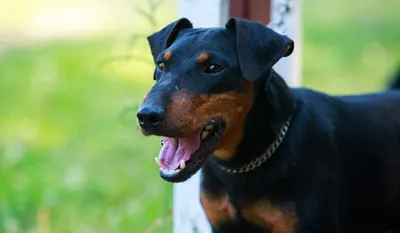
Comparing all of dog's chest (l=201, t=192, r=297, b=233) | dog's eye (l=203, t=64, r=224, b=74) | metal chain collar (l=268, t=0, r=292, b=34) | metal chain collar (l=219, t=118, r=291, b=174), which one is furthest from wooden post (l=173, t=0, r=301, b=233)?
dog's eye (l=203, t=64, r=224, b=74)

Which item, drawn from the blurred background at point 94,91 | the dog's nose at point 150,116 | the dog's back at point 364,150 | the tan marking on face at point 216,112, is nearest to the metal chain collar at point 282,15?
the dog's back at point 364,150

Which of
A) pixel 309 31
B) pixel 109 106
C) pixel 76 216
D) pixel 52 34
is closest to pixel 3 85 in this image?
pixel 109 106

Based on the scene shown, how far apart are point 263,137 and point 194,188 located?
33.1 inches

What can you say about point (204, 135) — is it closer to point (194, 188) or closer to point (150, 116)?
point (150, 116)

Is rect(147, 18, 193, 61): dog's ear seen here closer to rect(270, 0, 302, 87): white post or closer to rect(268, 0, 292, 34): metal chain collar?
rect(268, 0, 292, 34): metal chain collar

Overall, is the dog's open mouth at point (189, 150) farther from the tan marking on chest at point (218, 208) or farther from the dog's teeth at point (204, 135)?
the tan marking on chest at point (218, 208)

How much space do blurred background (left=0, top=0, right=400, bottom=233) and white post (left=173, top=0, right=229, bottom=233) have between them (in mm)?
Result: 197

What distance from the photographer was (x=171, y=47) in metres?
4.14

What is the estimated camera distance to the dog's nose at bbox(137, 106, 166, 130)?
3.79 metres

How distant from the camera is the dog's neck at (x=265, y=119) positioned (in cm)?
430

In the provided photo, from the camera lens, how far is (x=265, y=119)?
171 inches

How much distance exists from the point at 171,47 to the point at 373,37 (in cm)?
833


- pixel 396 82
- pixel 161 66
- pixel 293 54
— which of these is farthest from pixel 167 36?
pixel 396 82

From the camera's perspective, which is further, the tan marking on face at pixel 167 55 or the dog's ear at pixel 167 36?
the dog's ear at pixel 167 36
